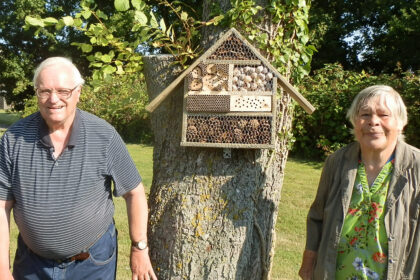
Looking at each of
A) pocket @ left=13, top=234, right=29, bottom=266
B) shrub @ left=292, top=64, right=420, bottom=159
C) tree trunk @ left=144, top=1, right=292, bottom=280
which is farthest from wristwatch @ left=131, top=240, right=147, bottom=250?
shrub @ left=292, top=64, right=420, bottom=159

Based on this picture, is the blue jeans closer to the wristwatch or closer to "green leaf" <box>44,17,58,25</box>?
the wristwatch

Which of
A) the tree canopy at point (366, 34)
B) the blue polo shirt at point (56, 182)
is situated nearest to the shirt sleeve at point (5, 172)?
the blue polo shirt at point (56, 182)

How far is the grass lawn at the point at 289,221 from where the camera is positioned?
438 centimetres

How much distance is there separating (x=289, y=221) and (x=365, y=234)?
11.9 ft

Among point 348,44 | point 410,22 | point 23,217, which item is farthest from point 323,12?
point 23,217

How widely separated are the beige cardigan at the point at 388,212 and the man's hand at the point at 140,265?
34.7 inches

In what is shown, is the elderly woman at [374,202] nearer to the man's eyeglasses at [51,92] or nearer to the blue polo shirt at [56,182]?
the blue polo shirt at [56,182]

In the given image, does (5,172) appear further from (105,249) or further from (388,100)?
(388,100)

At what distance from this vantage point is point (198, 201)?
2.69m

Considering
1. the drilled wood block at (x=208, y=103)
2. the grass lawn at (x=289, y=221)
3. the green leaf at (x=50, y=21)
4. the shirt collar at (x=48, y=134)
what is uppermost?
the green leaf at (x=50, y=21)

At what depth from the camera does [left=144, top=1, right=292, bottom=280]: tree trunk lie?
105 inches

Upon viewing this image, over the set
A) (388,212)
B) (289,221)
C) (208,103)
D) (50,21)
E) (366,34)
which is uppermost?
(366,34)

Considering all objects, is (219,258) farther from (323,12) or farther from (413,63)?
(323,12)

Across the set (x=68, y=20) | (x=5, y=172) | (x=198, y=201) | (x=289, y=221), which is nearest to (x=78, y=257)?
(x=5, y=172)
